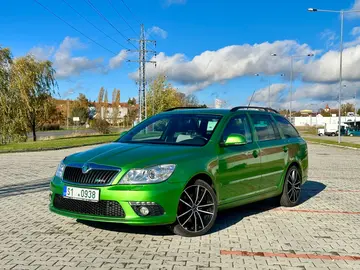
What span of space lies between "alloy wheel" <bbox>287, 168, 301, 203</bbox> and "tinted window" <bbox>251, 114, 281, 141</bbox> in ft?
2.51

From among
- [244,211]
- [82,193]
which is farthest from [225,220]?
[82,193]

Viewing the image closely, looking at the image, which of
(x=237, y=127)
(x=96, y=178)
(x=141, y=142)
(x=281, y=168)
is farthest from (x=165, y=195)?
(x=281, y=168)

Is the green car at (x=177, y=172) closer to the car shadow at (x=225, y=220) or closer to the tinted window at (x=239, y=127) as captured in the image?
the tinted window at (x=239, y=127)

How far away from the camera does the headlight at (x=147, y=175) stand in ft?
16.1

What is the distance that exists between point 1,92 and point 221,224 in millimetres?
29708

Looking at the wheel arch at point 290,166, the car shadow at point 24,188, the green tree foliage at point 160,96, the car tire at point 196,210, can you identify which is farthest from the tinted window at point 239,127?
the green tree foliage at point 160,96

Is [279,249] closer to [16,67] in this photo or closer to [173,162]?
[173,162]

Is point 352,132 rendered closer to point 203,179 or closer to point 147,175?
point 203,179

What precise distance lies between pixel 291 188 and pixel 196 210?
2762mm

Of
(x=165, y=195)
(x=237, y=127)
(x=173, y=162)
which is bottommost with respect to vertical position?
(x=165, y=195)

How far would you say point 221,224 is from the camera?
6094 mm

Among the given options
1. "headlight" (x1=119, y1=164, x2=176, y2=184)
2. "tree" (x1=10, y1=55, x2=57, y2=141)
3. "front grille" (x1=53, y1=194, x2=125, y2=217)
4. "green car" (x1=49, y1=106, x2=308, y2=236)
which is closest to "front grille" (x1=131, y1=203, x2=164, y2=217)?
"green car" (x1=49, y1=106, x2=308, y2=236)

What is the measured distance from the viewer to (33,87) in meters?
38.4

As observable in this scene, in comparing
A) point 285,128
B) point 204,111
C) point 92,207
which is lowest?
point 92,207
